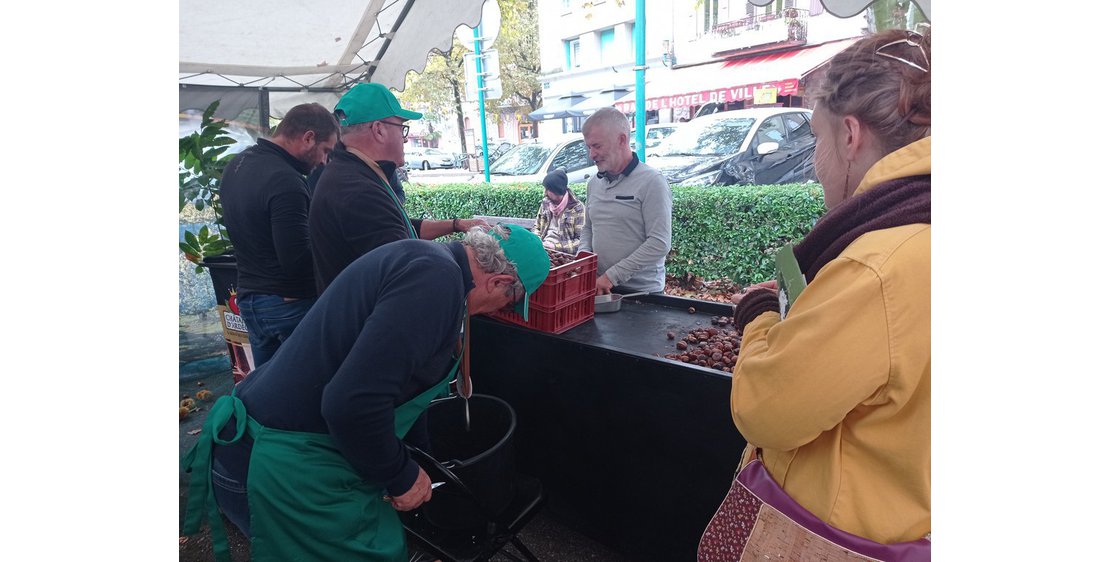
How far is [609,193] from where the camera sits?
12.1 ft

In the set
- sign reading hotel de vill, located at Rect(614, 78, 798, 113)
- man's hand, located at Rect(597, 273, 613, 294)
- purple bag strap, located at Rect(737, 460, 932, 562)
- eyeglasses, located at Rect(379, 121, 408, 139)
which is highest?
sign reading hotel de vill, located at Rect(614, 78, 798, 113)

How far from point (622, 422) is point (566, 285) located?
642 mm

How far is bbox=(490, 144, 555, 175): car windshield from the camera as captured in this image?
12991 millimetres

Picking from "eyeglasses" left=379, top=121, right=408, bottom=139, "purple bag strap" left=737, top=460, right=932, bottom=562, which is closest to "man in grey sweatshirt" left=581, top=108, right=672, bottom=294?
"eyeglasses" left=379, top=121, right=408, bottom=139

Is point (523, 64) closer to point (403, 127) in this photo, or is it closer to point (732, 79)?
point (732, 79)

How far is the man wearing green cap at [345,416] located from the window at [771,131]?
892 centimetres

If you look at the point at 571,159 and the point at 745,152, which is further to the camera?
the point at 571,159

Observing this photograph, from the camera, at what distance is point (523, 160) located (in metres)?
13.5

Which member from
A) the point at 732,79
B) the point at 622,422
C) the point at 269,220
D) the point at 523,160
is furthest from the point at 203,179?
the point at 732,79

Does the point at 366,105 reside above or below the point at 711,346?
above

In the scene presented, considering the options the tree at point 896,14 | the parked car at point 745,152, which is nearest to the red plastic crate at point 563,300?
the tree at point 896,14

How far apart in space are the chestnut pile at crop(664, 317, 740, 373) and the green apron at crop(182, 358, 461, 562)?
1.12 meters

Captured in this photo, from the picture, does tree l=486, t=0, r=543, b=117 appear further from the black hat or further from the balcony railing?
the black hat

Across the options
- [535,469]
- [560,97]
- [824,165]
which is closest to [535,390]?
[535,469]
